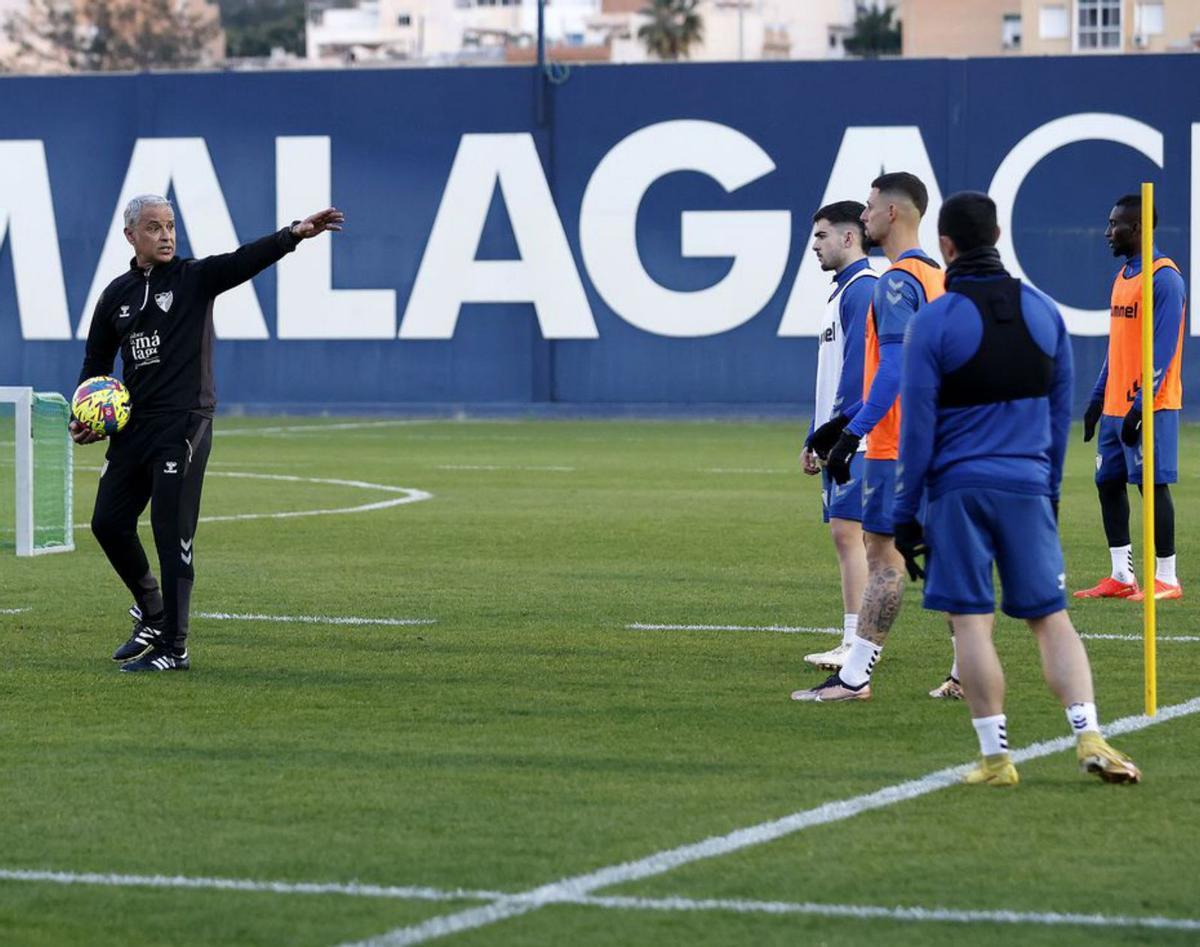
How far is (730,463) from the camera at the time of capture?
25.6m

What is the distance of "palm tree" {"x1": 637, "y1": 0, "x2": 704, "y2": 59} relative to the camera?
429 feet

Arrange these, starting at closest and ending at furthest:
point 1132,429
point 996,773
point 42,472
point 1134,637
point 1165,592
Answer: point 996,773 < point 1134,637 < point 1165,592 < point 1132,429 < point 42,472

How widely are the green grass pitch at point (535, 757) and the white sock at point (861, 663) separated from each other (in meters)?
0.17

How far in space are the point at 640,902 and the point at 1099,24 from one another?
105 m

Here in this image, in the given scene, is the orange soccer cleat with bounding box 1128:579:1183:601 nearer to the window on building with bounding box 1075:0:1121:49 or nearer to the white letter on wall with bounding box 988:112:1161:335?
the white letter on wall with bounding box 988:112:1161:335

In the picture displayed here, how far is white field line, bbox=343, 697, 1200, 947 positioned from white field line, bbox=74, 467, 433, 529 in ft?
37.0

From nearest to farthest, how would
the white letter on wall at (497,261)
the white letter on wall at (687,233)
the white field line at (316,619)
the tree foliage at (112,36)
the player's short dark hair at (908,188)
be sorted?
the player's short dark hair at (908,188)
the white field line at (316,619)
the white letter on wall at (687,233)
the white letter on wall at (497,261)
the tree foliage at (112,36)

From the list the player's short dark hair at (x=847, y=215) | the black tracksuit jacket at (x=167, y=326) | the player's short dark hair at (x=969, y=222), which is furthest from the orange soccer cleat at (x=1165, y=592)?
the player's short dark hair at (x=969, y=222)

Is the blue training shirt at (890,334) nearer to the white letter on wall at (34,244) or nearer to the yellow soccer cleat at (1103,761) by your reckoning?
the yellow soccer cleat at (1103,761)

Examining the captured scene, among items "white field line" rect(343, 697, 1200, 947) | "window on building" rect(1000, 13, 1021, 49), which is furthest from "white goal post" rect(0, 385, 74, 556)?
"window on building" rect(1000, 13, 1021, 49)

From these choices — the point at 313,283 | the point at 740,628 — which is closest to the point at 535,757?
the point at 740,628

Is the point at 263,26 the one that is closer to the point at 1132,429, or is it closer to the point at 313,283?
the point at 313,283

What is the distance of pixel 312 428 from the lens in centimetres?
3231

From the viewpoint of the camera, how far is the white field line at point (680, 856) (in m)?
6.14
